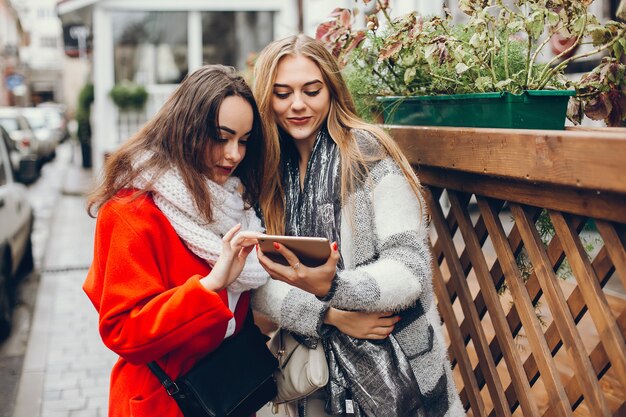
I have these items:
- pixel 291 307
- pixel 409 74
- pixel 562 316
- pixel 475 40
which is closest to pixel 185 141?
pixel 291 307

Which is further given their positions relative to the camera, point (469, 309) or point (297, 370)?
point (469, 309)

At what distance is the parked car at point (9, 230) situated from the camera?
5.83 meters

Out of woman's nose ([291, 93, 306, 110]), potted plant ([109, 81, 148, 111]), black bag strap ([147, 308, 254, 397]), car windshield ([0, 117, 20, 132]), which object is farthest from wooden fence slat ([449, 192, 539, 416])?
car windshield ([0, 117, 20, 132])

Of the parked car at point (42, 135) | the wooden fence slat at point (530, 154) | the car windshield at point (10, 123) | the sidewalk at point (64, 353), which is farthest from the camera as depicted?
the parked car at point (42, 135)

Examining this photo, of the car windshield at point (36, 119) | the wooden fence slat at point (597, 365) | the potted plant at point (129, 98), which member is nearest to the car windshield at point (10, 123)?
the car windshield at point (36, 119)

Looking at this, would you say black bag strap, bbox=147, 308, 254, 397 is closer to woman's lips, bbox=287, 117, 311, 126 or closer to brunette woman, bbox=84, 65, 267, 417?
brunette woman, bbox=84, 65, 267, 417

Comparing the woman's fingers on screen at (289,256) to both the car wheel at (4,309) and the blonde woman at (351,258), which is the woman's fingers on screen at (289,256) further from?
the car wheel at (4,309)

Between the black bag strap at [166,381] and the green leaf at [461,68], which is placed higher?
the green leaf at [461,68]

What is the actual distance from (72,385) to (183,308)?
10.8 feet

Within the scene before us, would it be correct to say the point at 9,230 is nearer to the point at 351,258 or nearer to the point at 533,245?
the point at 351,258

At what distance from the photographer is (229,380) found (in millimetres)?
2031

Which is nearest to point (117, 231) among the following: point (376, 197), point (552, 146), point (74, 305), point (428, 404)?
point (376, 197)

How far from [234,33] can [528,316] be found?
1332 centimetres

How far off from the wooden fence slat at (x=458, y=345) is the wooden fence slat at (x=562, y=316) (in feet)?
2.21
